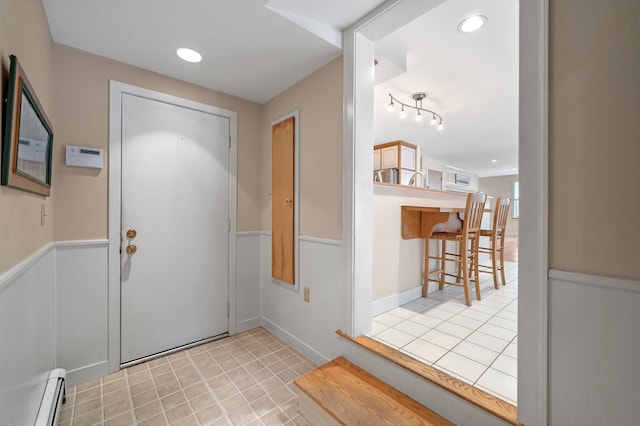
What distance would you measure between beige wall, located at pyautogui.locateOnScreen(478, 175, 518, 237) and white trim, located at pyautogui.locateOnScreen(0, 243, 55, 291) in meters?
11.5

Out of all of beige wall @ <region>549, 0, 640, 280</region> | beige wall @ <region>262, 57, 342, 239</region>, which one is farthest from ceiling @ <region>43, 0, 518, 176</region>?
beige wall @ <region>549, 0, 640, 280</region>

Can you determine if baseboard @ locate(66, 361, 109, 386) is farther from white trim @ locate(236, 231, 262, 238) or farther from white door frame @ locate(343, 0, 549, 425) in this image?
white door frame @ locate(343, 0, 549, 425)

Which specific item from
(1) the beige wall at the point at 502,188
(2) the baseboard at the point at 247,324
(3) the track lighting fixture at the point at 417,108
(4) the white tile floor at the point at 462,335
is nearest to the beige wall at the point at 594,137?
(4) the white tile floor at the point at 462,335

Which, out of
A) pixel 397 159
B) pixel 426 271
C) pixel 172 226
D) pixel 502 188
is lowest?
pixel 426 271

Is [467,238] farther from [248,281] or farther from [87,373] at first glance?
[87,373]

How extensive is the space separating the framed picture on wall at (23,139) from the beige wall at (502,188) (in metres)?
11.5

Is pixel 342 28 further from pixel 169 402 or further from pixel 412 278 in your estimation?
pixel 169 402

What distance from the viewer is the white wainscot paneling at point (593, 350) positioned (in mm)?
833

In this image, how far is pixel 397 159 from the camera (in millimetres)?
5219

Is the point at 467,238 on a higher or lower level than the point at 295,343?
higher

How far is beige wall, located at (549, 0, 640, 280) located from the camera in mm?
833

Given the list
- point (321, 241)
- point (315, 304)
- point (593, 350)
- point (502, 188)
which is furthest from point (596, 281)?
point (502, 188)

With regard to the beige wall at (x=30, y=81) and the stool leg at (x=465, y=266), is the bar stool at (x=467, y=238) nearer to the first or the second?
the stool leg at (x=465, y=266)

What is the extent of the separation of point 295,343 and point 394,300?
38.5 inches
